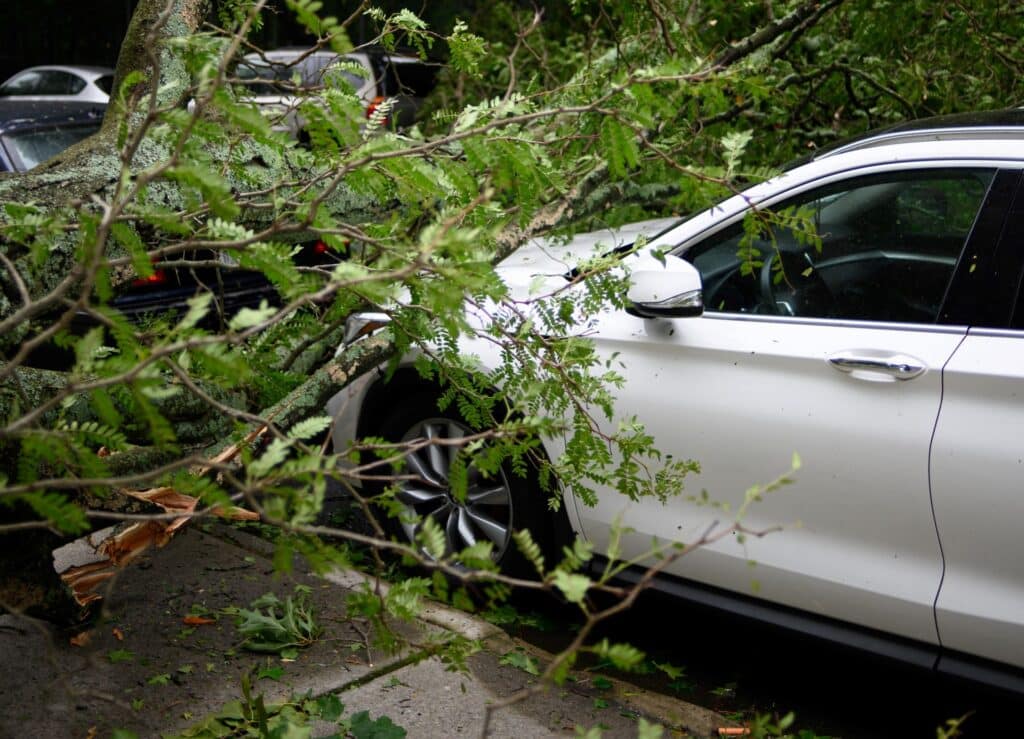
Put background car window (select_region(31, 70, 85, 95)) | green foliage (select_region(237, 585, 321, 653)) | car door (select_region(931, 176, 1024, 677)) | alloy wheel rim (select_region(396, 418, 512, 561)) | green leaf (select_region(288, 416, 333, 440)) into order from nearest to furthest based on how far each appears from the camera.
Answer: green leaf (select_region(288, 416, 333, 440)) < car door (select_region(931, 176, 1024, 677)) < green foliage (select_region(237, 585, 321, 653)) < alloy wheel rim (select_region(396, 418, 512, 561)) < background car window (select_region(31, 70, 85, 95))

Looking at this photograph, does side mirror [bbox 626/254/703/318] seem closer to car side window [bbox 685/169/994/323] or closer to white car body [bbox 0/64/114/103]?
car side window [bbox 685/169/994/323]

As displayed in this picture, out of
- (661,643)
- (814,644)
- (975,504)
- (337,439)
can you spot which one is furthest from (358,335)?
(975,504)

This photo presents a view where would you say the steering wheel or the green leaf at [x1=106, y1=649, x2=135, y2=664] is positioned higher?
the steering wheel

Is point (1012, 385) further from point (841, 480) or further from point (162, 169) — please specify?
point (162, 169)

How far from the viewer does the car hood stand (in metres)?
3.79

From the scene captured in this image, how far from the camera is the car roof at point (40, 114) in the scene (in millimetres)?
7016

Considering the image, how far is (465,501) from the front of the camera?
13.1 ft

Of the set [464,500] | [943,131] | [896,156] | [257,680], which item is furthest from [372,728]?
[943,131]

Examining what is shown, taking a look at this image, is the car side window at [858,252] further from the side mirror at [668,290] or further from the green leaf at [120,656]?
the green leaf at [120,656]

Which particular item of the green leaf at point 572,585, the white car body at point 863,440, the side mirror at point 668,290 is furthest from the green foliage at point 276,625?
the green leaf at point 572,585

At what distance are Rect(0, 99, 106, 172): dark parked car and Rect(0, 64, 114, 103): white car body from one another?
935 cm

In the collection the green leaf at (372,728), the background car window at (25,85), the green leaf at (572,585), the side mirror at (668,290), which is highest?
the green leaf at (572,585)

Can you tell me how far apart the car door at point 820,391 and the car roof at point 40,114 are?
5.25 metres

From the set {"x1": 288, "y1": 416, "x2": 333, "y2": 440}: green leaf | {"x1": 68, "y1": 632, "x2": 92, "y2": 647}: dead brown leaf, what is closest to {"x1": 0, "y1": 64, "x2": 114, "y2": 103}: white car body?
{"x1": 68, "y1": 632, "x2": 92, "y2": 647}: dead brown leaf
